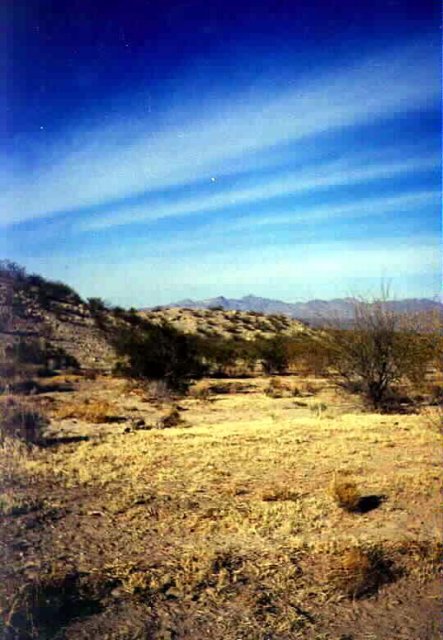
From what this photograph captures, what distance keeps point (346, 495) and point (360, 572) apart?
7.77ft

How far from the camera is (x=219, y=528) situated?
809 centimetres

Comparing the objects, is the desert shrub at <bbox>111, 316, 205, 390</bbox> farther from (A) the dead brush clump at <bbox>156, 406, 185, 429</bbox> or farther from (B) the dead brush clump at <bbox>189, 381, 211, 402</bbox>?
(A) the dead brush clump at <bbox>156, 406, 185, 429</bbox>

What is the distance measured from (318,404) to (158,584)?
15.2 m

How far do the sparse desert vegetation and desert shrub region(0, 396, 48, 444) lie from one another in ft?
0.14

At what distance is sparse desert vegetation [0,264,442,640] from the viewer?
586cm

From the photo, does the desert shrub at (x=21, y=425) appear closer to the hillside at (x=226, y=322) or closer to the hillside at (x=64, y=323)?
the hillside at (x=64, y=323)

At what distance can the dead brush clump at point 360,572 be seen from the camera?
6.38 metres

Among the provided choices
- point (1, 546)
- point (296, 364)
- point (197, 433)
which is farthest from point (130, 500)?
point (296, 364)

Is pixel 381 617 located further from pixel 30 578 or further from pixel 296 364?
pixel 296 364

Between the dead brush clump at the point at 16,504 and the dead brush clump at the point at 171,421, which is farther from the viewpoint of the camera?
the dead brush clump at the point at 171,421

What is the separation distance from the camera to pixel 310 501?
9.20m

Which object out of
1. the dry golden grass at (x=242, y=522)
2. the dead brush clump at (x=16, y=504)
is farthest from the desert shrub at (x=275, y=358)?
the dead brush clump at (x=16, y=504)

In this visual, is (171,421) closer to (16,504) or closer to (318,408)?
(318,408)

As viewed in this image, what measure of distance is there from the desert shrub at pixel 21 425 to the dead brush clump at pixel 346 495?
264 inches
